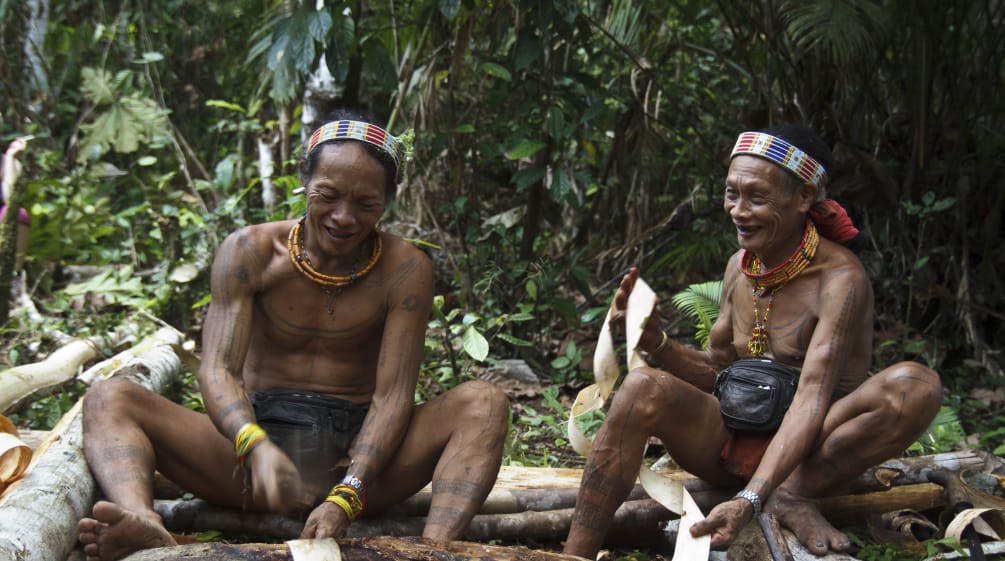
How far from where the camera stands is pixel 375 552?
8.79 ft

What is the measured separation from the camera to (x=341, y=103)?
225 inches

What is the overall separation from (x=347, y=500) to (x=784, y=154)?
1.84 meters

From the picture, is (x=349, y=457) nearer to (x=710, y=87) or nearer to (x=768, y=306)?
(x=768, y=306)

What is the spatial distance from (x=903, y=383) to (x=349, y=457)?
1864mm

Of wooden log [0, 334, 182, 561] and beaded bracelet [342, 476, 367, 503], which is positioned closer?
wooden log [0, 334, 182, 561]

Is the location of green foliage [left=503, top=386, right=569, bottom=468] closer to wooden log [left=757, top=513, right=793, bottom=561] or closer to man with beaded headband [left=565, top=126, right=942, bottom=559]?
man with beaded headband [left=565, top=126, right=942, bottom=559]

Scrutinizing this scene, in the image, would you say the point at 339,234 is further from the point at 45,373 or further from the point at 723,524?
the point at 45,373

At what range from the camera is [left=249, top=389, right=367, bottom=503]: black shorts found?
336 cm

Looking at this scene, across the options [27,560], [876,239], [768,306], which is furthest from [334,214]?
[876,239]

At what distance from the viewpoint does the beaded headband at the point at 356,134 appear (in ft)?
10.9

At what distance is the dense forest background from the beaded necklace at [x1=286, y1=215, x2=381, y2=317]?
3.89 feet

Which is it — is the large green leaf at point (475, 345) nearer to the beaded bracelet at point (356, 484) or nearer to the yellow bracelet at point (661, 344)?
the yellow bracelet at point (661, 344)

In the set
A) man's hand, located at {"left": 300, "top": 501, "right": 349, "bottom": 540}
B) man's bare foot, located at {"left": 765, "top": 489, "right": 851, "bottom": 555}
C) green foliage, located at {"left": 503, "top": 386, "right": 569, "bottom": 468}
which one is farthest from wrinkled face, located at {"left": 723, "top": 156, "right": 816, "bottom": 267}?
man's hand, located at {"left": 300, "top": 501, "right": 349, "bottom": 540}

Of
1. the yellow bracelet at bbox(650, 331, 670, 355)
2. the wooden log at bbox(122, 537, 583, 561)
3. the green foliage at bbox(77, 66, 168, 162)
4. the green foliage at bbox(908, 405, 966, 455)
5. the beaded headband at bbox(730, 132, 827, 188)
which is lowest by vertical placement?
the green foliage at bbox(908, 405, 966, 455)
